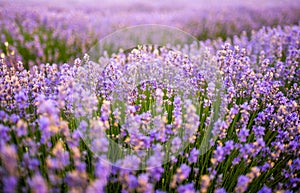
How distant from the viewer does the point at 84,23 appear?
6.91m

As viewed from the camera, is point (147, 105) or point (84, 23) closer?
point (147, 105)

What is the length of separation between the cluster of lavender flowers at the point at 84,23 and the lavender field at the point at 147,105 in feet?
0.11

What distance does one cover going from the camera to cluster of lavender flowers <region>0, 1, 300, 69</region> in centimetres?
555

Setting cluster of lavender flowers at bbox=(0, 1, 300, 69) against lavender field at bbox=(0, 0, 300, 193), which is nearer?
lavender field at bbox=(0, 0, 300, 193)

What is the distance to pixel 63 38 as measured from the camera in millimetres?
6020

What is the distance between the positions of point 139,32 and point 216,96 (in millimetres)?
4032

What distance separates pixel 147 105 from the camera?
9.99 ft

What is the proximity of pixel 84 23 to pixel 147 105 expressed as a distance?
A: 441 centimetres

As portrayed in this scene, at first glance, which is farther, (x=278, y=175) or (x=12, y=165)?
(x=278, y=175)

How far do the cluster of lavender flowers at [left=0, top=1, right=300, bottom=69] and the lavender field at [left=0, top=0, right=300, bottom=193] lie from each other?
0.03 m

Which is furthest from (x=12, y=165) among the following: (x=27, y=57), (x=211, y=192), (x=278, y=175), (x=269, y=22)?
(x=269, y=22)

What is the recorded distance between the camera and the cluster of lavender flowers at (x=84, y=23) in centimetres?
555

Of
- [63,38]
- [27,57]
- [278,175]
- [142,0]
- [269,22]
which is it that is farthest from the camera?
[142,0]

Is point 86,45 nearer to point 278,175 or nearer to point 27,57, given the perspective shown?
point 27,57
